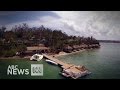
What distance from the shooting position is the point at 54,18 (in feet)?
11.8

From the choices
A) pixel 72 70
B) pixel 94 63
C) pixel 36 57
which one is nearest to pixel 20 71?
pixel 36 57

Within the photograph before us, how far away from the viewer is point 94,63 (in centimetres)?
358

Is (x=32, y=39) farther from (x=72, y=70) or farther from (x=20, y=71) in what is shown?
(x=72, y=70)

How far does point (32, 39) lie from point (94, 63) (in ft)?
3.03

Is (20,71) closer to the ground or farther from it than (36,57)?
closer to the ground

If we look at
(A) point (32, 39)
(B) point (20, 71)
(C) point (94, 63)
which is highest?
(A) point (32, 39)

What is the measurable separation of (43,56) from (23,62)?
11.2 inches

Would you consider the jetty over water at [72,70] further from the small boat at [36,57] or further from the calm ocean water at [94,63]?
the small boat at [36,57]

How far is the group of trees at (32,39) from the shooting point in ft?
11.7

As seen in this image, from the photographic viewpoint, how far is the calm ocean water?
3.51 m

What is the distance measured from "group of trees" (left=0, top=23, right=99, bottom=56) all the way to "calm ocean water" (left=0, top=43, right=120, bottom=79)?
15 cm

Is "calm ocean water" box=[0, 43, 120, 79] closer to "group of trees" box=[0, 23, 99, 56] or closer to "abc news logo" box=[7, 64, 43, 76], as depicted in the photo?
"abc news logo" box=[7, 64, 43, 76]

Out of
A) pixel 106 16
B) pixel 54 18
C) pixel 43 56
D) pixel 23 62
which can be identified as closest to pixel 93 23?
pixel 106 16

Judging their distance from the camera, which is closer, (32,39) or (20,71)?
(20,71)
